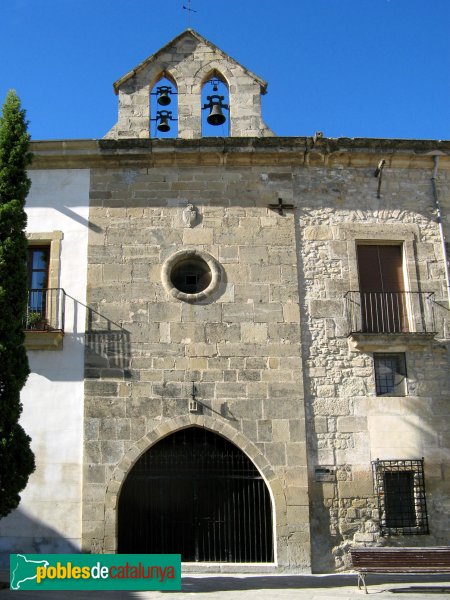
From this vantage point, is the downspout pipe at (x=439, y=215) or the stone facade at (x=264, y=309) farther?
the downspout pipe at (x=439, y=215)

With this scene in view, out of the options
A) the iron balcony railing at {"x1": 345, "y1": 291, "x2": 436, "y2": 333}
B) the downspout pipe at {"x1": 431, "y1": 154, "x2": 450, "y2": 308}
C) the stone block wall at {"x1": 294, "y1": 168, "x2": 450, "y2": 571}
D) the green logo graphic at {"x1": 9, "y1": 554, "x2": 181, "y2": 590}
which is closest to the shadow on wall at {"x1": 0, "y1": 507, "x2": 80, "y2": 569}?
the green logo graphic at {"x1": 9, "y1": 554, "x2": 181, "y2": 590}

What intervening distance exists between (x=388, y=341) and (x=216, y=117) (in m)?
4.48

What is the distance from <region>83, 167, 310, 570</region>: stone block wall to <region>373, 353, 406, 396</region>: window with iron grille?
1.22 m

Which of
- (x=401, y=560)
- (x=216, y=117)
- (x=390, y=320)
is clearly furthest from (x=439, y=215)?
(x=401, y=560)

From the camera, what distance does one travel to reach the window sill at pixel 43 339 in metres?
10.5

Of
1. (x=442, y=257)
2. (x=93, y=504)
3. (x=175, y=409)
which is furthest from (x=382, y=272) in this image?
(x=93, y=504)

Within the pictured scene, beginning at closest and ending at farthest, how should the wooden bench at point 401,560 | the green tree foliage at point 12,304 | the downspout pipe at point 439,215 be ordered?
the green tree foliage at point 12,304 < the wooden bench at point 401,560 < the downspout pipe at point 439,215

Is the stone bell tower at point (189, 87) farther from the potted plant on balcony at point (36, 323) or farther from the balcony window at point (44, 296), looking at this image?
the potted plant on balcony at point (36, 323)

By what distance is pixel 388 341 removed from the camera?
10.7 m

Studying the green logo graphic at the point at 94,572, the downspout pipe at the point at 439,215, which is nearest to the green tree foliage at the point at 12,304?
the green logo graphic at the point at 94,572

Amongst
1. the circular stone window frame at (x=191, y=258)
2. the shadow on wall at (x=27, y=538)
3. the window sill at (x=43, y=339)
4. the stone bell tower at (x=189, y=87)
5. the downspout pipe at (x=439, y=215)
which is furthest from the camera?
the stone bell tower at (x=189, y=87)

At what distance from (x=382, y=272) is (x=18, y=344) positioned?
5.74m

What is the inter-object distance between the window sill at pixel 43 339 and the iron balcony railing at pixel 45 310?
0.15m

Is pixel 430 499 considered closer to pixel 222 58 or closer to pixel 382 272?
pixel 382 272
